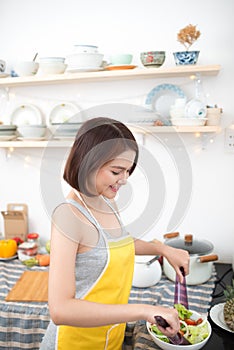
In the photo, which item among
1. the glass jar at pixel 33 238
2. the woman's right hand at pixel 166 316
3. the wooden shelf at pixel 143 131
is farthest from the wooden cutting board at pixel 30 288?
the woman's right hand at pixel 166 316

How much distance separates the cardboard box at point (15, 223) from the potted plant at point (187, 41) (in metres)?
1.12

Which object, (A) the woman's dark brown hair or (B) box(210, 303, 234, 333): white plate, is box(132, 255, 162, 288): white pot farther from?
(A) the woman's dark brown hair

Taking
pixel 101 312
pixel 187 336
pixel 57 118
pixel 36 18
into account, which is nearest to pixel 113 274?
pixel 101 312

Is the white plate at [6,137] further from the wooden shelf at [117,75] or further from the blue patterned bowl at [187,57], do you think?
the blue patterned bowl at [187,57]

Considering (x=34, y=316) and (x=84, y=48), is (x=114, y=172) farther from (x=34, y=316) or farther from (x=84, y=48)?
(x=84, y=48)

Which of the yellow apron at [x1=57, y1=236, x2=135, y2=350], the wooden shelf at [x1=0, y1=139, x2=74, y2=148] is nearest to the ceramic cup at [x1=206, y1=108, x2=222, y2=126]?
the wooden shelf at [x1=0, y1=139, x2=74, y2=148]

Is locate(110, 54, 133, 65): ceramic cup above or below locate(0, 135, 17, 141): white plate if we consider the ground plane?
above

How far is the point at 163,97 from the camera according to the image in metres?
1.92

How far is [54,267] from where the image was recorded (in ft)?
3.29

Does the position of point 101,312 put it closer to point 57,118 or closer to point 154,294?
point 154,294

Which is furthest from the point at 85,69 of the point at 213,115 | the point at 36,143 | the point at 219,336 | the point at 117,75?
the point at 219,336

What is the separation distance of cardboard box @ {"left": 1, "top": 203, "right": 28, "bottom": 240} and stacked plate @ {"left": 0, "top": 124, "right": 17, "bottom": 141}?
1.35 feet

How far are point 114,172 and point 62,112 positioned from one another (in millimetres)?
1084

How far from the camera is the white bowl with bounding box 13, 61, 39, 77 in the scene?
190 centimetres
